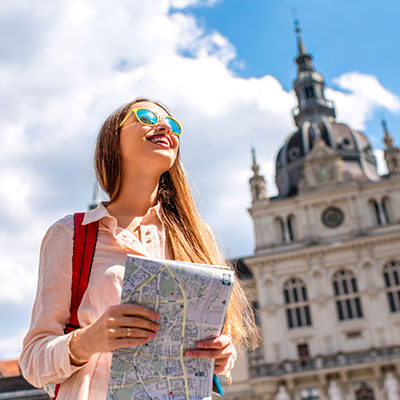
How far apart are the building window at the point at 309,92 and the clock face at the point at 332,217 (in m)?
11.8

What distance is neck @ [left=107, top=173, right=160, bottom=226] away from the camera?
2.26 metres

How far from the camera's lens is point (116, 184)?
7.50 ft

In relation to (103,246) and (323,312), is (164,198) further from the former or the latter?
(323,312)

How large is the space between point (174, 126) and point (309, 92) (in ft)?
121

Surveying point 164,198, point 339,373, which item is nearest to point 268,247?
point 339,373

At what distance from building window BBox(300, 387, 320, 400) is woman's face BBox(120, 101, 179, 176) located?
2544 centimetres

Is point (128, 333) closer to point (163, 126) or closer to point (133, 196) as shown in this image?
point (133, 196)

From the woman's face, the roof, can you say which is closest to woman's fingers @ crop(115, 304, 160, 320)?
the woman's face

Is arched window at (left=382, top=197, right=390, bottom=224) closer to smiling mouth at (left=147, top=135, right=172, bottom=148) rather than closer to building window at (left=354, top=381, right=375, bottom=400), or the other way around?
building window at (left=354, top=381, right=375, bottom=400)

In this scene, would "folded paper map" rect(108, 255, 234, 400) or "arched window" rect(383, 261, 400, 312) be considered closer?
"folded paper map" rect(108, 255, 234, 400)

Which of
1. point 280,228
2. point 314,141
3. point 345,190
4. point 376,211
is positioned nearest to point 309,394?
point 280,228

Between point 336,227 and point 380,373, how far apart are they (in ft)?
26.3

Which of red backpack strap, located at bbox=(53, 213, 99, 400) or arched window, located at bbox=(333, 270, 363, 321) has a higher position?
arched window, located at bbox=(333, 270, 363, 321)

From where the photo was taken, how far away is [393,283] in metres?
26.1
